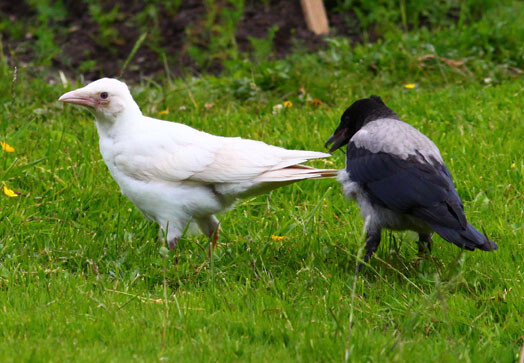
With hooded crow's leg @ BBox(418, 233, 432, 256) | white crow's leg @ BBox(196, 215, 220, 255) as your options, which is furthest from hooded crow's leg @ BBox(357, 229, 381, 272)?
white crow's leg @ BBox(196, 215, 220, 255)

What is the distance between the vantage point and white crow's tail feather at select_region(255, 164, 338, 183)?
4281 mm

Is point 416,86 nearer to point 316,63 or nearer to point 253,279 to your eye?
point 316,63

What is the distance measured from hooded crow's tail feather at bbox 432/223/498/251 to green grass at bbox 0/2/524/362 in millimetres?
210

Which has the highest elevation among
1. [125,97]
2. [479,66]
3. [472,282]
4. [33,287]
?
[125,97]

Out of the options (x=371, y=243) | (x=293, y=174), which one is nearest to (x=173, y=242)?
(x=293, y=174)

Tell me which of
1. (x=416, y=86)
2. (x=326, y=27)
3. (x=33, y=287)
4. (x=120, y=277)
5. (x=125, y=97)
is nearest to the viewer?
(x=33, y=287)

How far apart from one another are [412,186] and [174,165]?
4.43 feet

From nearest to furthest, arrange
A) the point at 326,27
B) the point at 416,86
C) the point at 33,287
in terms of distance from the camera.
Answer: the point at 33,287 < the point at 416,86 < the point at 326,27

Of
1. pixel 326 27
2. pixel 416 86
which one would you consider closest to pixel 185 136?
pixel 416 86

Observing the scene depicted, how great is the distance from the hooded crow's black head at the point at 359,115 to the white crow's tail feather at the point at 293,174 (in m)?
0.58

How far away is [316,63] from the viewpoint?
796 cm

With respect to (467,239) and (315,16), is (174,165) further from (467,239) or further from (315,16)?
(315,16)

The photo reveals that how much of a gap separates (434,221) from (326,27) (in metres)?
5.61

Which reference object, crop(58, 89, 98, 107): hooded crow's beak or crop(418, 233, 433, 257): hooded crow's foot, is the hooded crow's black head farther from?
crop(58, 89, 98, 107): hooded crow's beak
